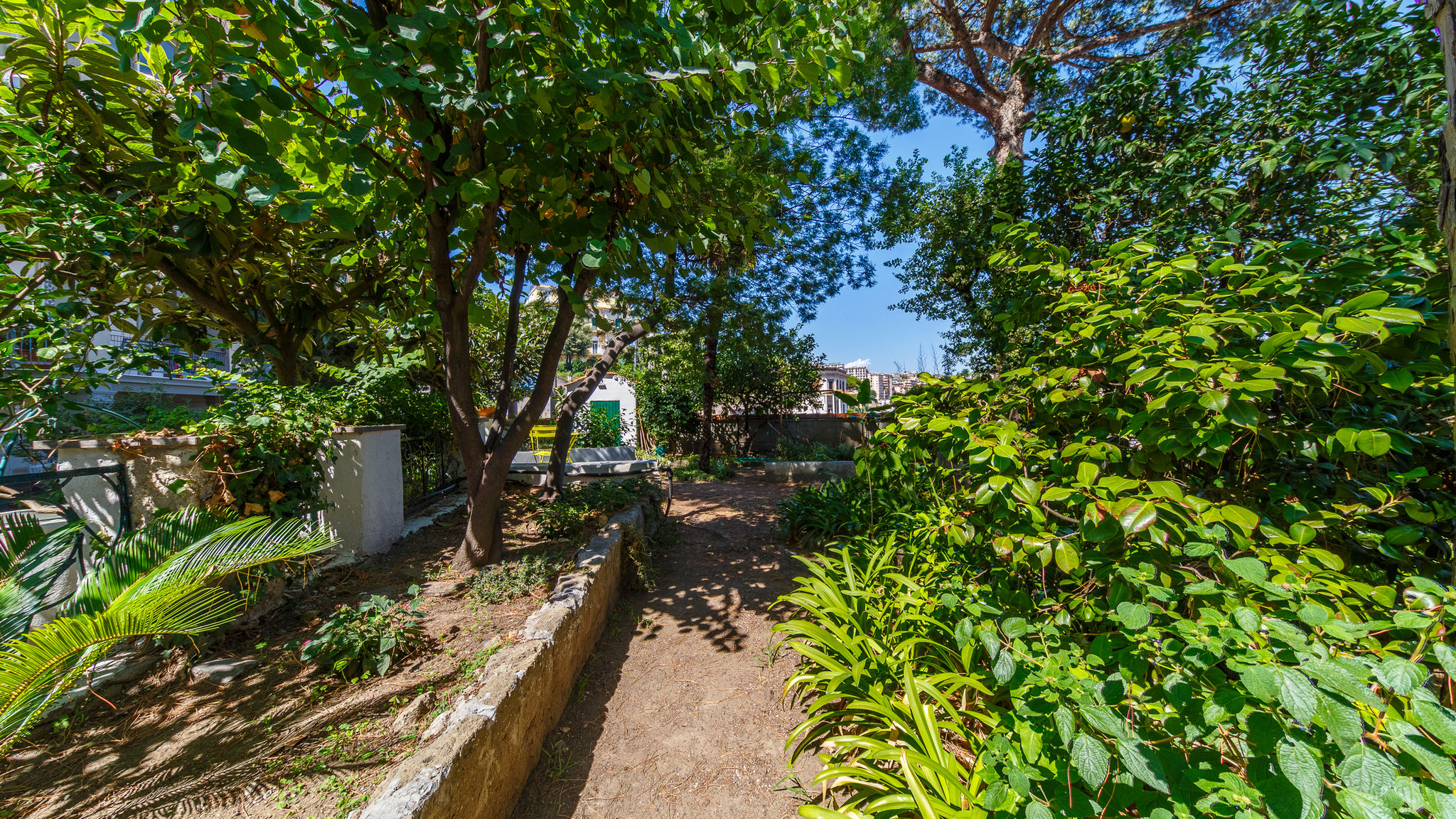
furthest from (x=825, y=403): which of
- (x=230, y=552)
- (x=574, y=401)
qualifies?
(x=230, y=552)

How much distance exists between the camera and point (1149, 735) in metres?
1.17

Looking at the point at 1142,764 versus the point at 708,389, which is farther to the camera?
the point at 708,389

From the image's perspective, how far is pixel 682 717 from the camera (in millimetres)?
2648

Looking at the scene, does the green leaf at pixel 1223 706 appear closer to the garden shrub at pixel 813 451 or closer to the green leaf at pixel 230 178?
the green leaf at pixel 230 178

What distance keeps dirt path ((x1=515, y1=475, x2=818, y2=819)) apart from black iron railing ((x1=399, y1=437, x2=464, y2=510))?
333 cm

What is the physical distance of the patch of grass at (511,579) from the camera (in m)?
3.23

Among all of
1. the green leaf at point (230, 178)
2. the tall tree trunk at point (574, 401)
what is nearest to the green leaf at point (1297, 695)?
the green leaf at point (230, 178)

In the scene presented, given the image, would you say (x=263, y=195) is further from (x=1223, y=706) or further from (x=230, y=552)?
(x=1223, y=706)

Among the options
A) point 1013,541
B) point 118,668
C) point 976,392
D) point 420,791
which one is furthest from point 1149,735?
point 118,668

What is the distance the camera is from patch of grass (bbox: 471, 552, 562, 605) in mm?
3229

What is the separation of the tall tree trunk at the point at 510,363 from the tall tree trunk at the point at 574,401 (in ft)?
6.42

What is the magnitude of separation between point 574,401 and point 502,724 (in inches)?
172

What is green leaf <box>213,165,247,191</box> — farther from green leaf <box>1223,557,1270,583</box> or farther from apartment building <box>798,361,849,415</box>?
apartment building <box>798,361,849,415</box>

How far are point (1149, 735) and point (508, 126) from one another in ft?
10.6
